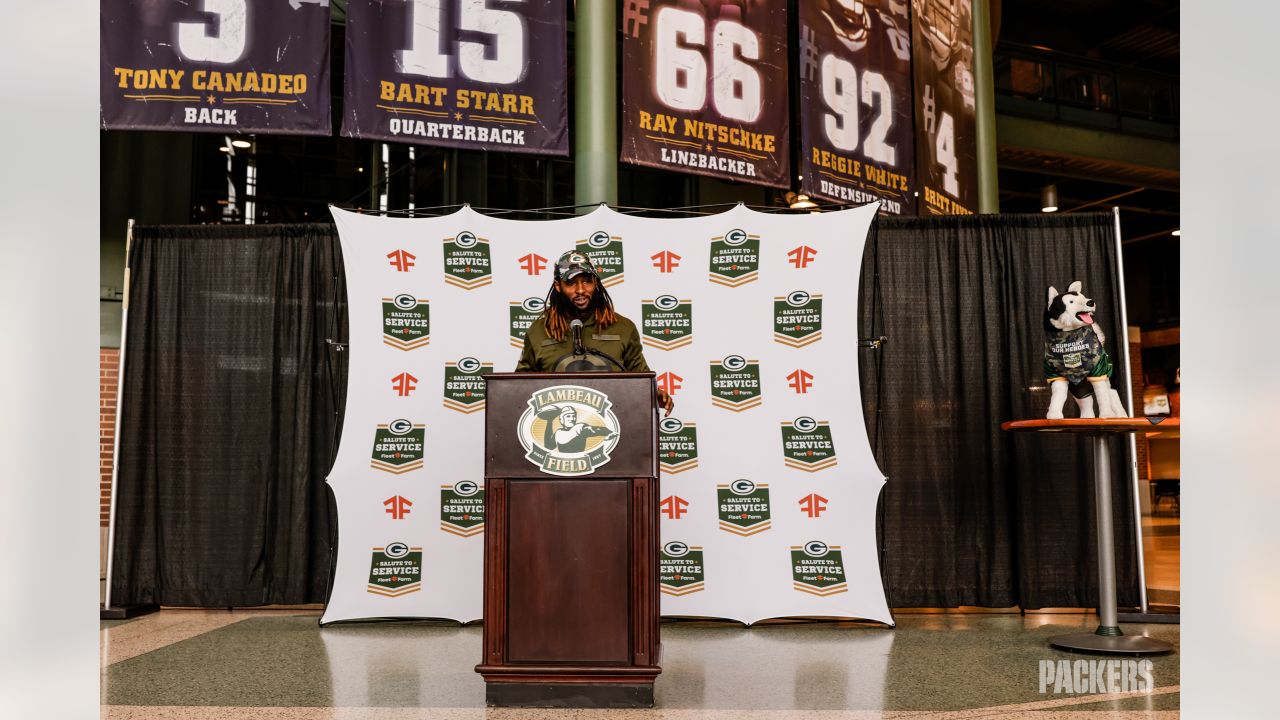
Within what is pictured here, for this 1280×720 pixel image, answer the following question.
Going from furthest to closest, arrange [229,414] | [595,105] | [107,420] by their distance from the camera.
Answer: [107,420]
[595,105]
[229,414]

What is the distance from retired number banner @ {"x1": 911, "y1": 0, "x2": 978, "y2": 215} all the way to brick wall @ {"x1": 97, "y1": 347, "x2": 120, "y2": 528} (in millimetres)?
6509

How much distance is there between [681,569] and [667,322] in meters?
1.43

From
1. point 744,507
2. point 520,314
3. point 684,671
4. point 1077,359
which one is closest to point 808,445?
point 744,507

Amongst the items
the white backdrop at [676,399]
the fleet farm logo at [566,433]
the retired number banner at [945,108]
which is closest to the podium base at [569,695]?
the fleet farm logo at [566,433]

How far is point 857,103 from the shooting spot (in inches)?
321

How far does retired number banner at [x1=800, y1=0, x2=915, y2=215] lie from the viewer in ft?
25.7

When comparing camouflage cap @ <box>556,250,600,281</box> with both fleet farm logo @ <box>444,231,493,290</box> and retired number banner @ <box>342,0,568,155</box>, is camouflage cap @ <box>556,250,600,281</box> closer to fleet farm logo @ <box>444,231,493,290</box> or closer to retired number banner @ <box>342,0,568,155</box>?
fleet farm logo @ <box>444,231,493,290</box>

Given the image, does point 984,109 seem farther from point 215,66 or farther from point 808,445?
point 215,66

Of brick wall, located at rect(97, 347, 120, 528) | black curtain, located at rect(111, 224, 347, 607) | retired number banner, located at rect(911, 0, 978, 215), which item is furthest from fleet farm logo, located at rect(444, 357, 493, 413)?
retired number banner, located at rect(911, 0, 978, 215)

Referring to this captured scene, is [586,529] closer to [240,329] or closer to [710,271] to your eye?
[710,271]

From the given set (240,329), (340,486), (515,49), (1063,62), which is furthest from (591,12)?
(1063,62)

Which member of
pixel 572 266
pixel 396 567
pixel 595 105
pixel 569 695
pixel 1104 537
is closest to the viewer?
pixel 569 695

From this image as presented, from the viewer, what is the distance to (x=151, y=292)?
660 centimetres
